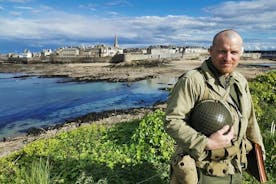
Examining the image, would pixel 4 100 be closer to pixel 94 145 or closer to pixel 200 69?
pixel 94 145

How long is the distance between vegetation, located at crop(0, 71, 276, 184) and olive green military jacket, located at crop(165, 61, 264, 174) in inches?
91.8

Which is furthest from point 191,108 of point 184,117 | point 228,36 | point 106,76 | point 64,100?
point 106,76

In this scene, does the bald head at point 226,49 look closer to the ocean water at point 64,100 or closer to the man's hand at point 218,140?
the man's hand at point 218,140

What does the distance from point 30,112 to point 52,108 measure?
207 cm

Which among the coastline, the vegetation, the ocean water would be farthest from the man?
the ocean water

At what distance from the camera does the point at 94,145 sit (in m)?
7.96

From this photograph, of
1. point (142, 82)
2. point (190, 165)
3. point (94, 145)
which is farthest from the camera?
point (142, 82)

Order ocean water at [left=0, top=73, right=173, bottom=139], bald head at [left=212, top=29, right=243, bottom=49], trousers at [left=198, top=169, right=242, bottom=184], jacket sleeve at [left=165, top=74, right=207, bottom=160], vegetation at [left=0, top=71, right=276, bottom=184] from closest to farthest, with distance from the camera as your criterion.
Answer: jacket sleeve at [left=165, top=74, right=207, bottom=160]
bald head at [left=212, top=29, right=243, bottom=49]
trousers at [left=198, top=169, right=242, bottom=184]
vegetation at [left=0, top=71, right=276, bottom=184]
ocean water at [left=0, top=73, right=173, bottom=139]

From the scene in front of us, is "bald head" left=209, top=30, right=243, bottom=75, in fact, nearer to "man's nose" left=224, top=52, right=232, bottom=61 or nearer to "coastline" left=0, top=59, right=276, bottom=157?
"man's nose" left=224, top=52, right=232, bottom=61

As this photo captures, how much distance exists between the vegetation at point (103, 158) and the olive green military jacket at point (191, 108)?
7.65 feet

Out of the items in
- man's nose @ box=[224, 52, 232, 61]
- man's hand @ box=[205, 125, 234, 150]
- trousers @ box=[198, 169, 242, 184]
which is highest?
man's nose @ box=[224, 52, 232, 61]

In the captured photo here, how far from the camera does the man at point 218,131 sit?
11.3ft

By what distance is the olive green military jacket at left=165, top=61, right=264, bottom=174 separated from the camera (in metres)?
3.44

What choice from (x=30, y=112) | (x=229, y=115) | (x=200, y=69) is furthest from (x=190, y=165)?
(x=30, y=112)
